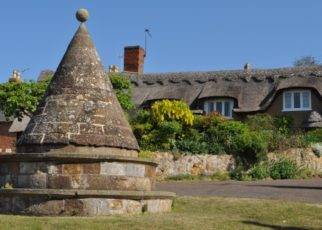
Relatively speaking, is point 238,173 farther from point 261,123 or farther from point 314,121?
point 314,121

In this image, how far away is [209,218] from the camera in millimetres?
11742

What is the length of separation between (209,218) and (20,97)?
2119cm

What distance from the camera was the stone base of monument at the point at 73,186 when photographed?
11.9 meters

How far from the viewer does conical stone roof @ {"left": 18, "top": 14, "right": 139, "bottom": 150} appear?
42.0 feet

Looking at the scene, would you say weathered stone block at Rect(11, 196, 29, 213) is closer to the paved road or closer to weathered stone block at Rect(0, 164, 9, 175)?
weathered stone block at Rect(0, 164, 9, 175)

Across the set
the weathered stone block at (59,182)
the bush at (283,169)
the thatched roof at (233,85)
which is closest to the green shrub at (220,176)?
the bush at (283,169)

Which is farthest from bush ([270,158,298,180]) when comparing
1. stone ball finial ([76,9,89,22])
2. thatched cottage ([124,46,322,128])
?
stone ball finial ([76,9,89,22])

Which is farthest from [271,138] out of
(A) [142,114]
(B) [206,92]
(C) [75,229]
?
(C) [75,229]

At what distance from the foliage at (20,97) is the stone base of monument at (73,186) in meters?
18.5

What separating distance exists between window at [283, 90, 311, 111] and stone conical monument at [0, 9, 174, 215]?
2300cm

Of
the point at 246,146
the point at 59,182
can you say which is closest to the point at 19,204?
the point at 59,182

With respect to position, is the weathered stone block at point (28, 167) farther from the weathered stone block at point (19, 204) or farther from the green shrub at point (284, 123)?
the green shrub at point (284, 123)

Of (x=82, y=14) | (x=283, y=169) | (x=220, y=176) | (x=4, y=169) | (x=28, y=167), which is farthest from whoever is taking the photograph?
(x=220, y=176)

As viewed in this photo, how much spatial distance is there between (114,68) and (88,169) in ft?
99.4
